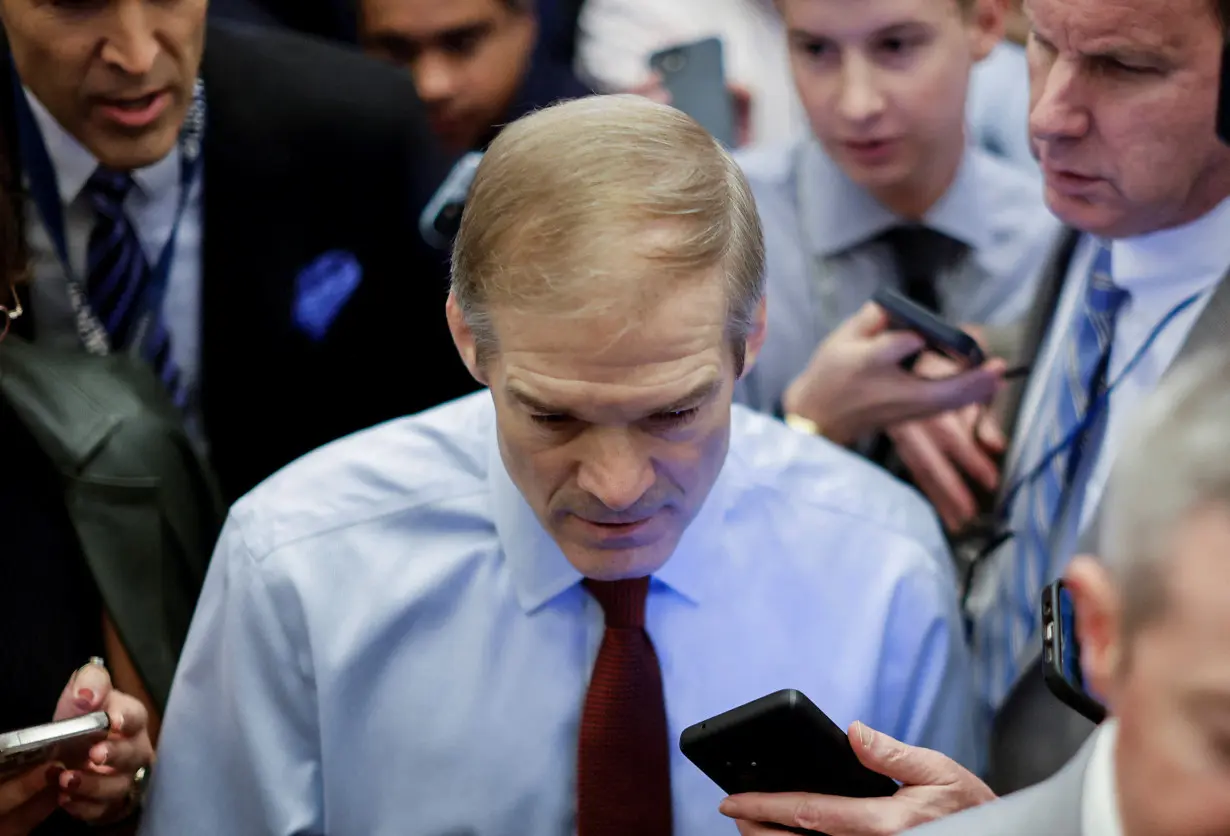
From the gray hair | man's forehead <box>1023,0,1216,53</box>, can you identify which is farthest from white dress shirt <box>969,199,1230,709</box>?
the gray hair

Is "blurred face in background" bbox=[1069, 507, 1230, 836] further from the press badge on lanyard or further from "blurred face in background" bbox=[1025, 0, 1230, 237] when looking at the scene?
the press badge on lanyard

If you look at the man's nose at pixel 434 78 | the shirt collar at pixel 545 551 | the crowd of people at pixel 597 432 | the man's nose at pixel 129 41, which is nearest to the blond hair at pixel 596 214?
the crowd of people at pixel 597 432

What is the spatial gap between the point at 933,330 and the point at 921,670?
0.49 metres

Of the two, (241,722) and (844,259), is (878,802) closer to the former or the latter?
(241,722)

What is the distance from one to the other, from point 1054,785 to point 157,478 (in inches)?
49.2

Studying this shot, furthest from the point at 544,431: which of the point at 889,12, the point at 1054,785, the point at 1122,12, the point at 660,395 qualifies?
the point at 889,12

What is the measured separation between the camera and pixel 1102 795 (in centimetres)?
94

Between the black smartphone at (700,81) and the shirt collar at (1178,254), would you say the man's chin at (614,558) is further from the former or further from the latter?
the black smartphone at (700,81)

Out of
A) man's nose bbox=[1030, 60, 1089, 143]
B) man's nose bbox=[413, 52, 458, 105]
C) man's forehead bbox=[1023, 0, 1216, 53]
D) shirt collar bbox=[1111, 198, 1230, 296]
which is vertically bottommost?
shirt collar bbox=[1111, 198, 1230, 296]

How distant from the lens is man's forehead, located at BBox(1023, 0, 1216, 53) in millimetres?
1561

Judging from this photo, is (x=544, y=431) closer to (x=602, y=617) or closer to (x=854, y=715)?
(x=602, y=617)

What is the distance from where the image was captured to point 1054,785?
3.25 feet

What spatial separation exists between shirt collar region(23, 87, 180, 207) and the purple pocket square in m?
0.26

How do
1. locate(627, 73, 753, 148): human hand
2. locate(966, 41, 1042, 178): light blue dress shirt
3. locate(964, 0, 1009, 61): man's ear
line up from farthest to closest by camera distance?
locate(627, 73, 753, 148): human hand < locate(966, 41, 1042, 178): light blue dress shirt < locate(964, 0, 1009, 61): man's ear
